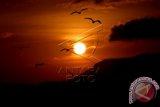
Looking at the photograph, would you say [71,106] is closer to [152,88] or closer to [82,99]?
[82,99]

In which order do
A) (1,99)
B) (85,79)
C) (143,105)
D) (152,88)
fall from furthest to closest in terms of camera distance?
(143,105) → (1,99) → (85,79) → (152,88)

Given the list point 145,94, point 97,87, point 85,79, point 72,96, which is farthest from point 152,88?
point 72,96

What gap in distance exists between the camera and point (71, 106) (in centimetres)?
2952

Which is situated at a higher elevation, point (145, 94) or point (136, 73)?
point (136, 73)

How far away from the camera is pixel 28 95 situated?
27.6m

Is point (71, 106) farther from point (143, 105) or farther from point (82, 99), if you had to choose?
point (143, 105)

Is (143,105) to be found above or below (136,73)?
below

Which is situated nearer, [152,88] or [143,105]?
[152,88]

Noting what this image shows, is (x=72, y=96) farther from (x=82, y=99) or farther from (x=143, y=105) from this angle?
(x=143, y=105)

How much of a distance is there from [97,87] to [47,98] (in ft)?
11.8

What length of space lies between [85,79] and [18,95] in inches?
245

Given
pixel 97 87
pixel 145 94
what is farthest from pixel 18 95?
pixel 145 94

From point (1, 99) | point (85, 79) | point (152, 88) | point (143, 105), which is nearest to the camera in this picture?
point (152, 88)

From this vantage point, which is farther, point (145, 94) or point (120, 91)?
point (120, 91)
